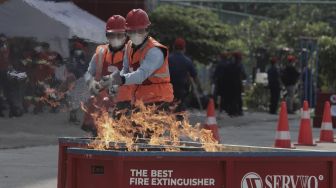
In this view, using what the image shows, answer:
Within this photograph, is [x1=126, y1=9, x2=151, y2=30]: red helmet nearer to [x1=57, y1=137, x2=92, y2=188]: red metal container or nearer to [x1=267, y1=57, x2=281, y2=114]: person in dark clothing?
[x1=57, y1=137, x2=92, y2=188]: red metal container

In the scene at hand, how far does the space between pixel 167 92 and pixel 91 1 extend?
1444cm

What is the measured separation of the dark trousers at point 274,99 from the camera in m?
28.4

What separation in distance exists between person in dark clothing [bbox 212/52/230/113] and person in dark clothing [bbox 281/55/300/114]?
3.37 meters

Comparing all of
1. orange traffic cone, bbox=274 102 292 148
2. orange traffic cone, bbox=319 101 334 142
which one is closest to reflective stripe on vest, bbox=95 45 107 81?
orange traffic cone, bbox=274 102 292 148

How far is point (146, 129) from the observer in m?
8.45

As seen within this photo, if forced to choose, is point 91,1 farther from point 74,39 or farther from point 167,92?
point 167,92

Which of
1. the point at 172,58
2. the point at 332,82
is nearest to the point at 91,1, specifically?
the point at 172,58

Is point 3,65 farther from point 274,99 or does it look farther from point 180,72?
point 274,99

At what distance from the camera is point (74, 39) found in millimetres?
A: 19234

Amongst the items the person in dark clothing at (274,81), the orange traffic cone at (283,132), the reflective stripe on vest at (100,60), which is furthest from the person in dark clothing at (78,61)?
the person in dark clothing at (274,81)

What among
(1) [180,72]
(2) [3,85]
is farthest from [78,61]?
(1) [180,72]

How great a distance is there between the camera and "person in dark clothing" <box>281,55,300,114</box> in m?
29.0

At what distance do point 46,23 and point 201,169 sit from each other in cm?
1236

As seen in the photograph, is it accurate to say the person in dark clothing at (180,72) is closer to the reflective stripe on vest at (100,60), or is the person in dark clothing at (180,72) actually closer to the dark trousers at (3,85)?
the dark trousers at (3,85)
